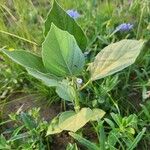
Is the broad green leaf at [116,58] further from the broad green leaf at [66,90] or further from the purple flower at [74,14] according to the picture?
the purple flower at [74,14]

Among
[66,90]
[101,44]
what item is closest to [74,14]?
[101,44]

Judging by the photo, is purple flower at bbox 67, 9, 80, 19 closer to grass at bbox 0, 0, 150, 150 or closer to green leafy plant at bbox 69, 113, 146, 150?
grass at bbox 0, 0, 150, 150

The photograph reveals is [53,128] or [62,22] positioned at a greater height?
[62,22]

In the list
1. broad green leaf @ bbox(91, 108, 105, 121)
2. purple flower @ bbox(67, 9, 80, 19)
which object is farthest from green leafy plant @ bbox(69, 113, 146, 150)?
purple flower @ bbox(67, 9, 80, 19)

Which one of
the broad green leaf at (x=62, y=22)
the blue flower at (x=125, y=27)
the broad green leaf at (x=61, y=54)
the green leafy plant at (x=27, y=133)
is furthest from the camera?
the blue flower at (x=125, y=27)

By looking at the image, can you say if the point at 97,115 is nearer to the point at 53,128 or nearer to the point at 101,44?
the point at 53,128

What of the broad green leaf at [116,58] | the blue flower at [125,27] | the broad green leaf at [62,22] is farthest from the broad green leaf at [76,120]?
the blue flower at [125,27]

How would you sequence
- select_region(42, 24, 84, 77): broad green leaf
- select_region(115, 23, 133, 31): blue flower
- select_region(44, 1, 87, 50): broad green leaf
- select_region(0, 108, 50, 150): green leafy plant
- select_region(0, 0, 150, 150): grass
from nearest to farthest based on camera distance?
select_region(42, 24, 84, 77): broad green leaf
select_region(44, 1, 87, 50): broad green leaf
select_region(0, 108, 50, 150): green leafy plant
select_region(0, 0, 150, 150): grass
select_region(115, 23, 133, 31): blue flower
